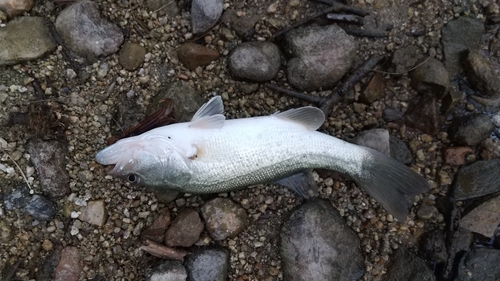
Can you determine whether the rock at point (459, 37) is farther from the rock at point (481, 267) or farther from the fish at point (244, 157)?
the rock at point (481, 267)

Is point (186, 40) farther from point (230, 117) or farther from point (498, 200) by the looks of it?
point (498, 200)

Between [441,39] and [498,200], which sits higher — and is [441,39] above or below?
above

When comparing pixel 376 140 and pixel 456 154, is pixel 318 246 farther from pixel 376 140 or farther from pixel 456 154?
pixel 456 154

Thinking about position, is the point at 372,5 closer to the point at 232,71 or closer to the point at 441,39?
the point at 441,39

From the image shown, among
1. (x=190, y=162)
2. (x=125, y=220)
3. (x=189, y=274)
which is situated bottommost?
(x=189, y=274)

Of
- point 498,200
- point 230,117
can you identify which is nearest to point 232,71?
point 230,117

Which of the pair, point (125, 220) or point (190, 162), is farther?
point (125, 220)

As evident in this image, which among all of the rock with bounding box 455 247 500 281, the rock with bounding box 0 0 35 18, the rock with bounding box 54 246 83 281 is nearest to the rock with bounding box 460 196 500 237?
the rock with bounding box 455 247 500 281
